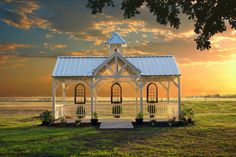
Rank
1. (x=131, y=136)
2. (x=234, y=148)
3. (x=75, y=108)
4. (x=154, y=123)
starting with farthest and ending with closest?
1. (x=75, y=108)
2. (x=154, y=123)
3. (x=131, y=136)
4. (x=234, y=148)

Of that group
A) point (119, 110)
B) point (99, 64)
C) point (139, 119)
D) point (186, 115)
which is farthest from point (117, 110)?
point (186, 115)

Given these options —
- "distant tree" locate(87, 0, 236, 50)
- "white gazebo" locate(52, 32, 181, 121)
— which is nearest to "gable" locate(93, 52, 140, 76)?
"white gazebo" locate(52, 32, 181, 121)

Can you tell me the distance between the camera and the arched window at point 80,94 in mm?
38219

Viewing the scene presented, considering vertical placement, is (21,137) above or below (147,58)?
below

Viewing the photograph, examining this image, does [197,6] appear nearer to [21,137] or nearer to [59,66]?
[21,137]

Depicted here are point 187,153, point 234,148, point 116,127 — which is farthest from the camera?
point 116,127

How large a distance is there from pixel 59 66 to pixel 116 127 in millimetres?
9032

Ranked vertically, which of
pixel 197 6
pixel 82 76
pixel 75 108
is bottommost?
pixel 75 108

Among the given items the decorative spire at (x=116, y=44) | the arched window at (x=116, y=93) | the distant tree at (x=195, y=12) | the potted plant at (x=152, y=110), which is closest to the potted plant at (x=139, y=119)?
the potted plant at (x=152, y=110)

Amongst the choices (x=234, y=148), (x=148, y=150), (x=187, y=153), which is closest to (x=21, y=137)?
(x=148, y=150)

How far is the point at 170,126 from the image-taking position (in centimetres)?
3338

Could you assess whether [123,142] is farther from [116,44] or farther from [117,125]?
[116,44]

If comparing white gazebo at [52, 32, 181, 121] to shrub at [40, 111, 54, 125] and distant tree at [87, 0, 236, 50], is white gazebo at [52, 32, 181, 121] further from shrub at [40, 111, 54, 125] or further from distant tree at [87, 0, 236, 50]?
distant tree at [87, 0, 236, 50]

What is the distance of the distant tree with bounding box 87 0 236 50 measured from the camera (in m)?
20.1
